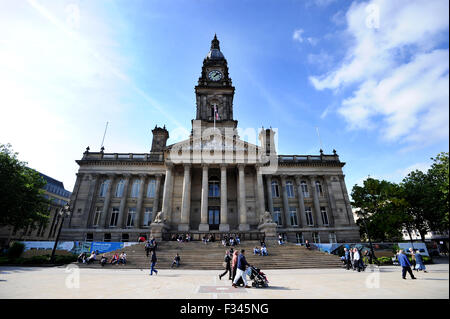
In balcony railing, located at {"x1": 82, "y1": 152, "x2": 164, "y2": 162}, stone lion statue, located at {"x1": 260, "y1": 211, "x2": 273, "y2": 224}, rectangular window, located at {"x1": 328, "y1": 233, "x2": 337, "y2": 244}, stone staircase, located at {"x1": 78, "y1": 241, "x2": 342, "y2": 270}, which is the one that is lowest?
stone staircase, located at {"x1": 78, "y1": 241, "x2": 342, "y2": 270}

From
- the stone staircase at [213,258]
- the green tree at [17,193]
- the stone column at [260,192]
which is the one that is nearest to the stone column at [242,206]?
the stone column at [260,192]

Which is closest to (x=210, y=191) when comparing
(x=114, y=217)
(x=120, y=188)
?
(x=120, y=188)

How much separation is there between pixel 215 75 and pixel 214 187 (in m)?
25.5

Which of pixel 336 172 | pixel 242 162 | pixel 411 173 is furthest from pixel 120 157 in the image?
pixel 411 173

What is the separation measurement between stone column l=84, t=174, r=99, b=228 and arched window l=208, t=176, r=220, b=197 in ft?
57.7

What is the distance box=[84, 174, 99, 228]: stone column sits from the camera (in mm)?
32812

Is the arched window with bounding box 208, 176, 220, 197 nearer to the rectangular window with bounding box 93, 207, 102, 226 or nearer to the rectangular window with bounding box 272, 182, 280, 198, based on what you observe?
the rectangular window with bounding box 272, 182, 280, 198

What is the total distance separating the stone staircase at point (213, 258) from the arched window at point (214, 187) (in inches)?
453

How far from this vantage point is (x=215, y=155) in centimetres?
3172

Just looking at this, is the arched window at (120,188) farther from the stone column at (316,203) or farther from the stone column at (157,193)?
the stone column at (316,203)

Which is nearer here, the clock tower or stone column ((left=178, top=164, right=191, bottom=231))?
stone column ((left=178, top=164, right=191, bottom=231))

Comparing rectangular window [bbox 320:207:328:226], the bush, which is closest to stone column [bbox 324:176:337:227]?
rectangular window [bbox 320:207:328:226]

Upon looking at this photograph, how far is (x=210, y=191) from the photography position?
113ft
